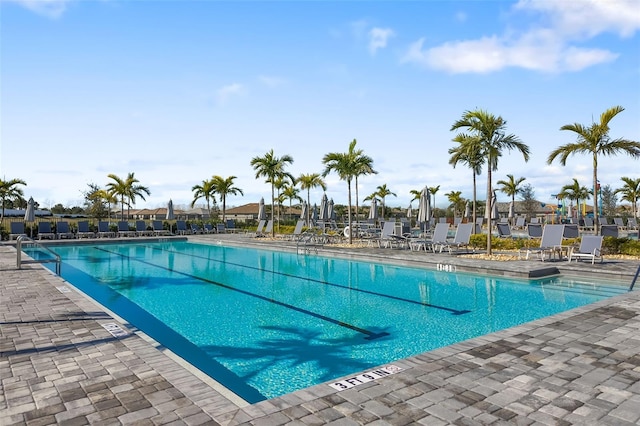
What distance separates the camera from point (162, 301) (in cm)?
814

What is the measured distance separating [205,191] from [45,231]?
16198 millimetres

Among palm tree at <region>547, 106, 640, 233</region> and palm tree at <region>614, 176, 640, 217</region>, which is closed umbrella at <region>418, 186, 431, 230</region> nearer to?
palm tree at <region>547, 106, 640, 233</region>

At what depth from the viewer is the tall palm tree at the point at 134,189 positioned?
34822 mm

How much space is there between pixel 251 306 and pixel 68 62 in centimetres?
784

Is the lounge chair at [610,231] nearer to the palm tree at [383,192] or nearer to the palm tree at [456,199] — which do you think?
the palm tree at [383,192]

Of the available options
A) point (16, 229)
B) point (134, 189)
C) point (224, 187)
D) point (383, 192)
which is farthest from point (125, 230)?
point (383, 192)

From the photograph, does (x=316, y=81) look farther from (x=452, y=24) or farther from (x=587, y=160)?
(x=587, y=160)

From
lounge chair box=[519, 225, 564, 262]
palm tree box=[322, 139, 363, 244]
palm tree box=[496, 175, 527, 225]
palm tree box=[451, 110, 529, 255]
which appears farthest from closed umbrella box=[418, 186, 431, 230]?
palm tree box=[496, 175, 527, 225]

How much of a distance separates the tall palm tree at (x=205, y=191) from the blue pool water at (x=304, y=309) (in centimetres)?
2316

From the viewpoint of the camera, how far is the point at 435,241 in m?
14.0

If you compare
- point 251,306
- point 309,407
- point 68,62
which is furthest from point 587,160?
point 68,62

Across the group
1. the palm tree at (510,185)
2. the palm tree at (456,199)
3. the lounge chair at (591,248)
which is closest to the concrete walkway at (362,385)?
the lounge chair at (591,248)

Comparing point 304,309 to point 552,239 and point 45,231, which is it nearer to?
point 552,239

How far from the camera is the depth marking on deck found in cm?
326
